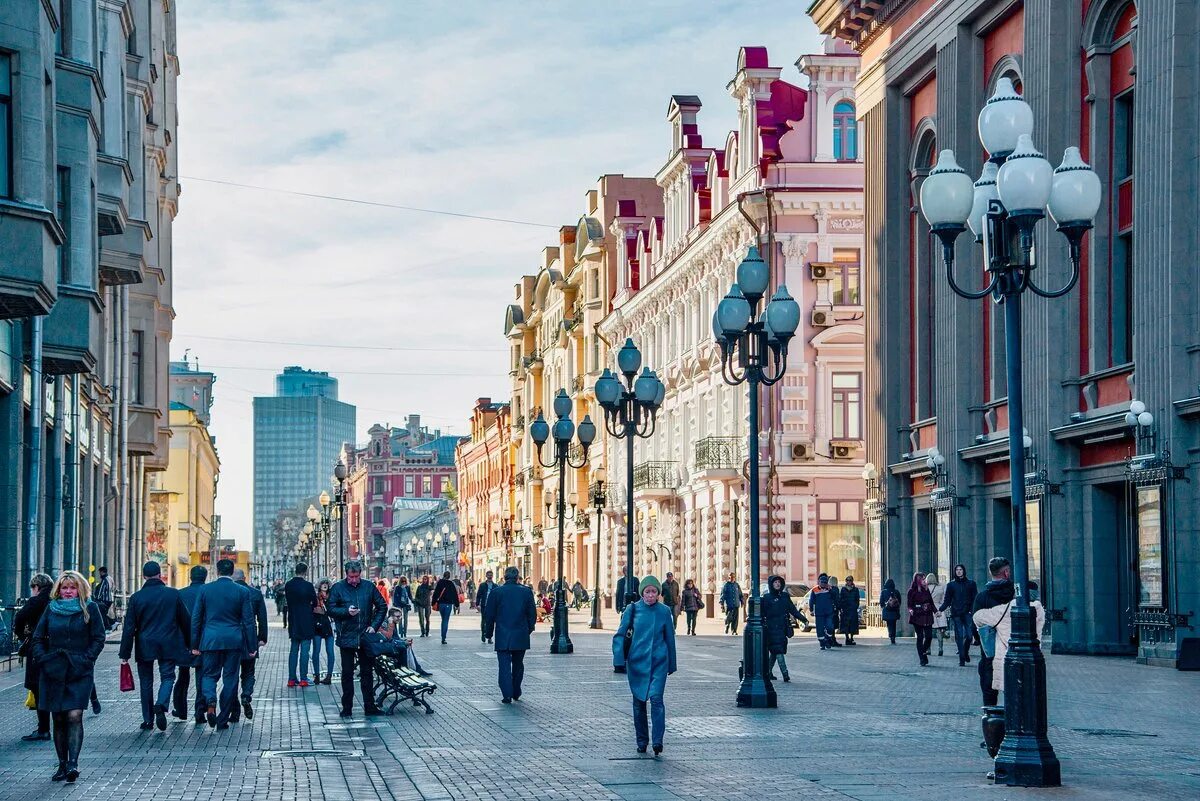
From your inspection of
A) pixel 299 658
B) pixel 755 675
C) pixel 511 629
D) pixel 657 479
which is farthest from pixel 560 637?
pixel 657 479

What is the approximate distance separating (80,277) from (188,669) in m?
14.3

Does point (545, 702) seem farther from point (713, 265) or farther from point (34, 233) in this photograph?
point (713, 265)

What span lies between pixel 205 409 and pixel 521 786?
120m

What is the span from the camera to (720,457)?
178 ft

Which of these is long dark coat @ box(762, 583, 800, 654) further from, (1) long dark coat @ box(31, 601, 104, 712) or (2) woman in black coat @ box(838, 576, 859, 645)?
(2) woman in black coat @ box(838, 576, 859, 645)

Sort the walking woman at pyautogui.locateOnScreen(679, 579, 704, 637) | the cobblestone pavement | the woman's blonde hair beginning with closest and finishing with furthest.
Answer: the cobblestone pavement
the woman's blonde hair
the walking woman at pyautogui.locateOnScreen(679, 579, 704, 637)

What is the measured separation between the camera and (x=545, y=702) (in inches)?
824

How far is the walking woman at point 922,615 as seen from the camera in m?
29.4

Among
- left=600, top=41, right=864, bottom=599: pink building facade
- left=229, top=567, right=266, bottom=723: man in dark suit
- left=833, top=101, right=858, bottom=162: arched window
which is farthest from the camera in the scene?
left=833, top=101, right=858, bottom=162: arched window

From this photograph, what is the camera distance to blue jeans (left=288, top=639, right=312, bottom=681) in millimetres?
23938

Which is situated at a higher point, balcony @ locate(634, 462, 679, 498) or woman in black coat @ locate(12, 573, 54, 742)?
balcony @ locate(634, 462, 679, 498)

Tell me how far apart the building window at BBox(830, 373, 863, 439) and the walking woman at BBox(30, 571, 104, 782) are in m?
39.2

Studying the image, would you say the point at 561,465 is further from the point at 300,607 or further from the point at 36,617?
the point at 36,617

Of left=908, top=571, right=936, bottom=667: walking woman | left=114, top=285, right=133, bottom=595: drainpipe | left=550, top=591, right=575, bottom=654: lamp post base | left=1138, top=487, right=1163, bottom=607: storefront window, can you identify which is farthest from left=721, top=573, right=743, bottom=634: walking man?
left=1138, top=487, right=1163, bottom=607: storefront window
